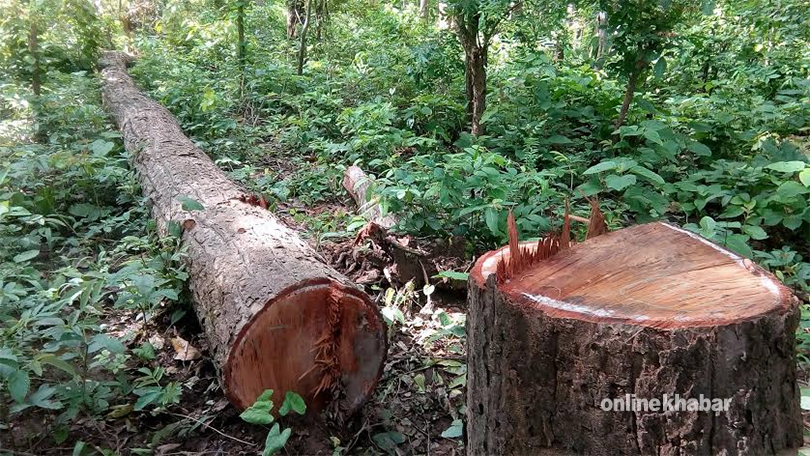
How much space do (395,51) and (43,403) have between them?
654 centimetres

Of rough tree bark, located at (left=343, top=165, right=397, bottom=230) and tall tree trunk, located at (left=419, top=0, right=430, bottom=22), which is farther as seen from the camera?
tall tree trunk, located at (left=419, top=0, right=430, bottom=22)

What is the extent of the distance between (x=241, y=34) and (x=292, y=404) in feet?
21.9

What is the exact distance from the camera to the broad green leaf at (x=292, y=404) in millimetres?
2154

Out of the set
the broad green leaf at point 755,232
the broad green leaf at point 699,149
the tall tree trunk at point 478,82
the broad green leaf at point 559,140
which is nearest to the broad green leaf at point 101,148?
the tall tree trunk at point 478,82

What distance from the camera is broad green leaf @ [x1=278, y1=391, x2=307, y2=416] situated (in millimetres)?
2154

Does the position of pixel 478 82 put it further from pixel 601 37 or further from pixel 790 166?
pixel 790 166

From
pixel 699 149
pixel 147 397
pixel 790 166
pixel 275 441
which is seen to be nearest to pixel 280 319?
pixel 275 441

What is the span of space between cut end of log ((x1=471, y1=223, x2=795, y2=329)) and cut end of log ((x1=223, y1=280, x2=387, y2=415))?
0.77m

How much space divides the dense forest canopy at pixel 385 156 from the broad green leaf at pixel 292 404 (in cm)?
24

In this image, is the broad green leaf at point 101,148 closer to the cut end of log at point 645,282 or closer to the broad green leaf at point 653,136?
the cut end of log at point 645,282

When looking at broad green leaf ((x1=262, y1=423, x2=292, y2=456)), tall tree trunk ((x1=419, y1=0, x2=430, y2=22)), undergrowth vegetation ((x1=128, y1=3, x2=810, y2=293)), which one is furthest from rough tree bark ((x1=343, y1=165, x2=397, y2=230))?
tall tree trunk ((x1=419, y1=0, x2=430, y2=22))

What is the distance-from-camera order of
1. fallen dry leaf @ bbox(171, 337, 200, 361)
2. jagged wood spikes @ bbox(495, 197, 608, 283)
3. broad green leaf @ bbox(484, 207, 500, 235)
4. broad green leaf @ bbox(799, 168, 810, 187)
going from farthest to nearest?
broad green leaf @ bbox(799, 168, 810, 187) < broad green leaf @ bbox(484, 207, 500, 235) < fallen dry leaf @ bbox(171, 337, 200, 361) < jagged wood spikes @ bbox(495, 197, 608, 283)

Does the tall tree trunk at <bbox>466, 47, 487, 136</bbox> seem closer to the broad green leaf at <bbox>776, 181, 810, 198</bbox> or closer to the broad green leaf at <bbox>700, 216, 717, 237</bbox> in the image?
the broad green leaf at <bbox>776, 181, 810, 198</bbox>

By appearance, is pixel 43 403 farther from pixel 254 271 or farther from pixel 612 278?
pixel 612 278
